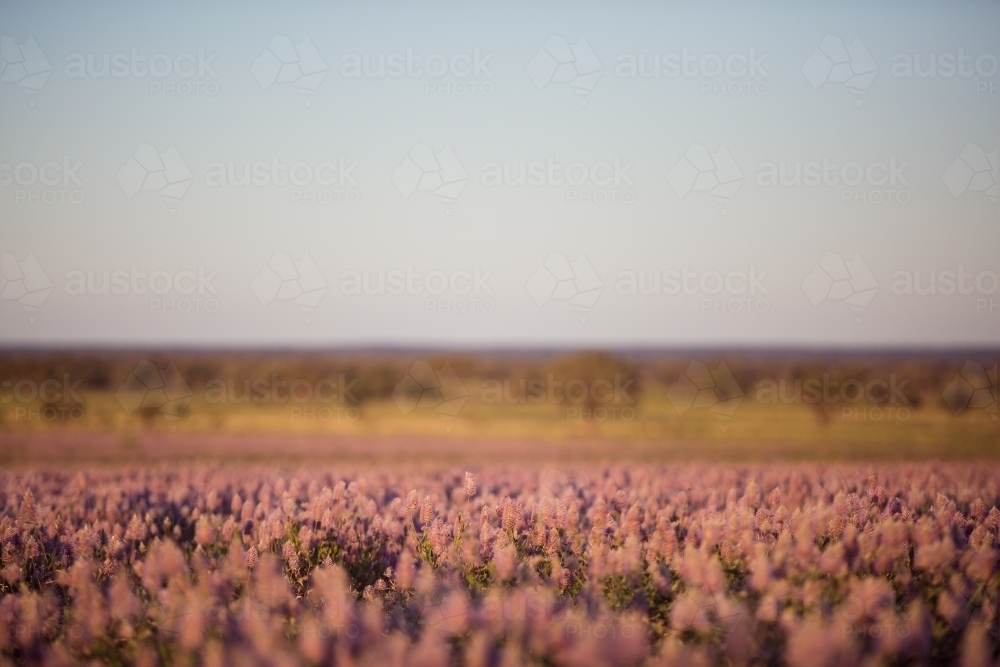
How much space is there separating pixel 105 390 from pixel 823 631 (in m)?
55.2

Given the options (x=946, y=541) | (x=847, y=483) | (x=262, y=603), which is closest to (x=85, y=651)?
(x=262, y=603)

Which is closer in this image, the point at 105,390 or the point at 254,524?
the point at 254,524

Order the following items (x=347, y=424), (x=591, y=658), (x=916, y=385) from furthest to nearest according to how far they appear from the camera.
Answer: (x=916, y=385), (x=347, y=424), (x=591, y=658)

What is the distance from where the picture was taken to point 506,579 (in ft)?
12.0

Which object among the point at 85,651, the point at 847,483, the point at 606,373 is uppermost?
the point at 85,651

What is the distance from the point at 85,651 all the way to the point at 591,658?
2060mm

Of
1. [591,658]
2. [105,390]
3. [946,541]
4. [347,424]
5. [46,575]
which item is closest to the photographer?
[591,658]

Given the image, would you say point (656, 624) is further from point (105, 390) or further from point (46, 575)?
point (105, 390)

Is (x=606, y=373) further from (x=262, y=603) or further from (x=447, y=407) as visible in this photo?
(x=262, y=603)

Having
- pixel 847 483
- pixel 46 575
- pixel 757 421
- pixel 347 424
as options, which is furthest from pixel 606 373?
pixel 46 575

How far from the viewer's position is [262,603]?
3.07 metres

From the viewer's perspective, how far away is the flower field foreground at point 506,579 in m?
2.48

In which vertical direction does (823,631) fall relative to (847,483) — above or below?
above

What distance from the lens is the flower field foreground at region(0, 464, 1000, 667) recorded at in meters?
2.48
